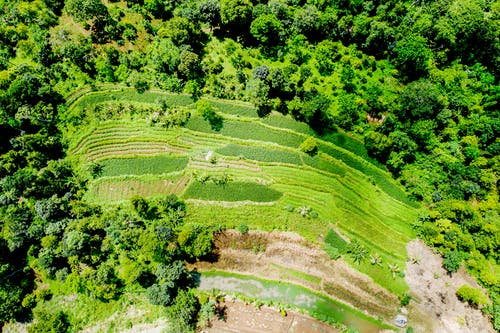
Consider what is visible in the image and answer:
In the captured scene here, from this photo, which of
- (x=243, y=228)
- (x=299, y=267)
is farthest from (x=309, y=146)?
(x=299, y=267)

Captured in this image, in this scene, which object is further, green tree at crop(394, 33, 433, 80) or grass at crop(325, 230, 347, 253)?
green tree at crop(394, 33, 433, 80)

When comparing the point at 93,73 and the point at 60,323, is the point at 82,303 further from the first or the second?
the point at 93,73

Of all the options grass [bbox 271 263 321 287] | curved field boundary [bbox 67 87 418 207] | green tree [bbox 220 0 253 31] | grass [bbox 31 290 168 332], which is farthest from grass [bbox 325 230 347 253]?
green tree [bbox 220 0 253 31]

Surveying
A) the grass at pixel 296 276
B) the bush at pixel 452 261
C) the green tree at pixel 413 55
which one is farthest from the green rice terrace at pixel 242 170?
the green tree at pixel 413 55

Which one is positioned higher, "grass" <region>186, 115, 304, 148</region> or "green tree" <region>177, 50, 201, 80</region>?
"green tree" <region>177, 50, 201, 80</region>

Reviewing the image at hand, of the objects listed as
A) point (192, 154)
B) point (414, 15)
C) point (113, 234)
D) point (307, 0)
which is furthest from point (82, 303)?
point (414, 15)

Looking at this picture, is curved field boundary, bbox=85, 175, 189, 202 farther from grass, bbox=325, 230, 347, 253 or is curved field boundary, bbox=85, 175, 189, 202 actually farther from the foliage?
grass, bbox=325, 230, 347, 253

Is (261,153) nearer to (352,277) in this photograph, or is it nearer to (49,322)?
(352,277)
